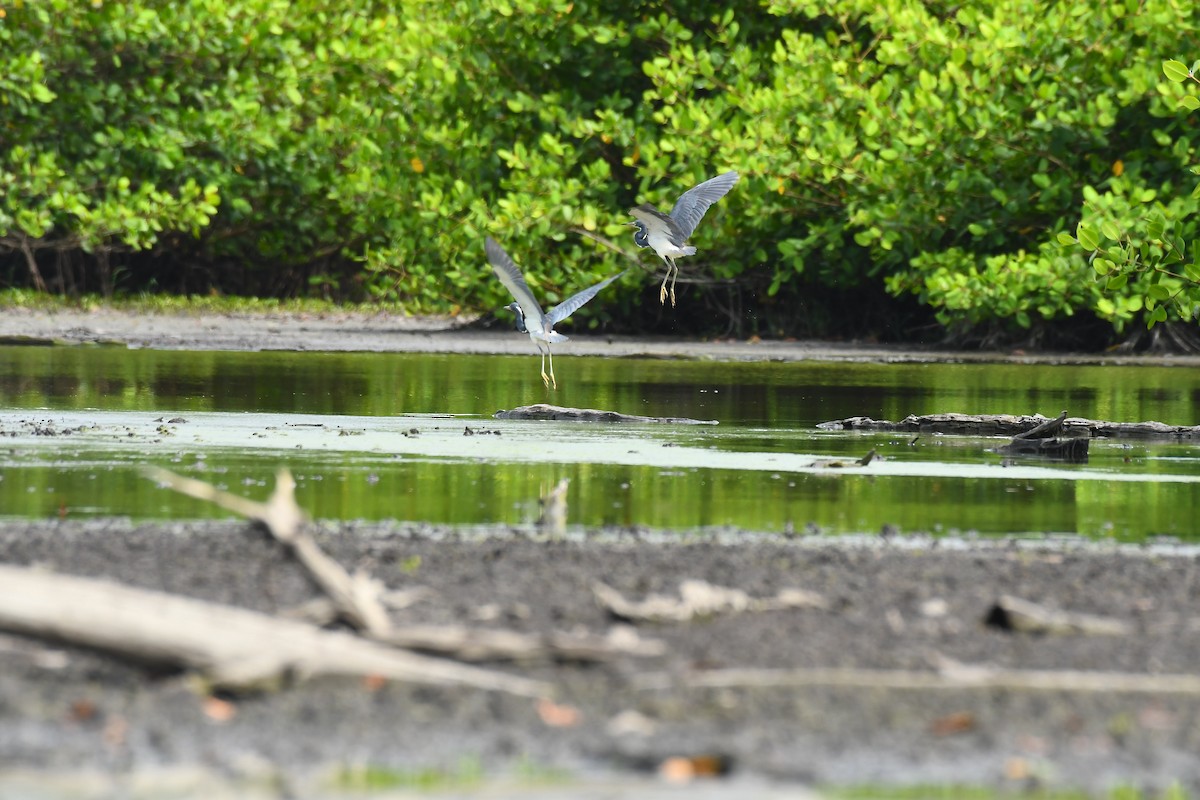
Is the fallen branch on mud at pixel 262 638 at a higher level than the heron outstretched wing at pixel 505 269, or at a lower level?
lower

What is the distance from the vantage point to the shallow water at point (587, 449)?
29.1ft

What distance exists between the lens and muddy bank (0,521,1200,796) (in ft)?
15.2

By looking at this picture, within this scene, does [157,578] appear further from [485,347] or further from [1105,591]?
[485,347]

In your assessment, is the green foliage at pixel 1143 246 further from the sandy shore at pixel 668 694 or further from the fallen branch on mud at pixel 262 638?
the fallen branch on mud at pixel 262 638

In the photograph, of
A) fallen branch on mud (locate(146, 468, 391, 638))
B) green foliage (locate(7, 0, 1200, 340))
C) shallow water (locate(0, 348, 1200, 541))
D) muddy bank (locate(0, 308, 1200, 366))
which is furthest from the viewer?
muddy bank (locate(0, 308, 1200, 366))

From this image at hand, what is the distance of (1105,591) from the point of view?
6.68 meters

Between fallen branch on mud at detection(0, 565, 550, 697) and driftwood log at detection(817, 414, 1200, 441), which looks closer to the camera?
fallen branch on mud at detection(0, 565, 550, 697)

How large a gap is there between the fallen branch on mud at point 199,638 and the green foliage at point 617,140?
12.8 meters

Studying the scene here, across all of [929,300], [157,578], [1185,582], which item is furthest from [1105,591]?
[929,300]

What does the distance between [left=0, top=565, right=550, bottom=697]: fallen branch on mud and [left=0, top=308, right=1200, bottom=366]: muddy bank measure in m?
16.3

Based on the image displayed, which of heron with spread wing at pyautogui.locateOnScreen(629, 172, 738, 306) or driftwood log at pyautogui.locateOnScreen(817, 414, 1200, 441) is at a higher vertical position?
heron with spread wing at pyautogui.locateOnScreen(629, 172, 738, 306)

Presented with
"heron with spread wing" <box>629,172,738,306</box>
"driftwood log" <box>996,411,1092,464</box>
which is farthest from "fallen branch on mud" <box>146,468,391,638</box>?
"heron with spread wing" <box>629,172,738,306</box>

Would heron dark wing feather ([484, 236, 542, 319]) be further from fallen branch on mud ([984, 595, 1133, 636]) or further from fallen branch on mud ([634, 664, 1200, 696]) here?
fallen branch on mud ([634, 664, 1200, 696])

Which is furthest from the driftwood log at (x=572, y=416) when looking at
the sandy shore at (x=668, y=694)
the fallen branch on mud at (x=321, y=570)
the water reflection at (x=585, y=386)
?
the fallen branch on mud at (x=321, y=570)
